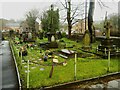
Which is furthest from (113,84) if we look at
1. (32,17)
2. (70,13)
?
(32,17)

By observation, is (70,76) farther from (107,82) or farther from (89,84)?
(107,82)

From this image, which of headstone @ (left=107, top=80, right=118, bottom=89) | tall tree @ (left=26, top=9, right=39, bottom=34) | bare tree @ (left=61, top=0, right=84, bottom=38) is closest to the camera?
headstone @ (left=107, top=80, right=118, bottom=89)

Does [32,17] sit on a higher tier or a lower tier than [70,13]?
higher

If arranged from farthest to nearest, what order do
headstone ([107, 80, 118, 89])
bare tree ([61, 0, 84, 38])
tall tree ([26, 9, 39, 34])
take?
tall tree ([26, 9, 39, 34]) < bare tree ([61, 0, 84, 38]) < headstone ([107, 80, 118, 89])

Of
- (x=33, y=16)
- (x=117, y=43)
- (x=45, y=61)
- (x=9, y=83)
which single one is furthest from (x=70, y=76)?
(x=33, y=16)

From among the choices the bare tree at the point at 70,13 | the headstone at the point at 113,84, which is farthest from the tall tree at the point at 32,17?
the headstone at the point at 113,84

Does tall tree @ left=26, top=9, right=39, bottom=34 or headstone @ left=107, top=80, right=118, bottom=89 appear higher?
tall tree @ left=26, top=9, right=39, bottom=34

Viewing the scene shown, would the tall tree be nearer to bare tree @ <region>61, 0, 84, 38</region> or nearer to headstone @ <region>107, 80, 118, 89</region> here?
bare tree @ <region>61, 0, 84, 38</region>

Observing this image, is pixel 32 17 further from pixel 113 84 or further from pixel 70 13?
pixel 113 84

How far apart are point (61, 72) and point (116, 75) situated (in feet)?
8.43

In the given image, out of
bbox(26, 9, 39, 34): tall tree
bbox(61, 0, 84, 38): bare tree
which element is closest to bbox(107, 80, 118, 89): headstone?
bbox(61, 0, 84, 38): bare tree

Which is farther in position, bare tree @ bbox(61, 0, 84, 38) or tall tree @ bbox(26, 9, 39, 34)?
tall tree @ bbox(26, 9, 39, 34)

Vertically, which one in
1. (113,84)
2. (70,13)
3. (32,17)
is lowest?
(113,84)

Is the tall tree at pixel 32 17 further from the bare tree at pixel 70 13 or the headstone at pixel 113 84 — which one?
the headstone at pixel 113 84
